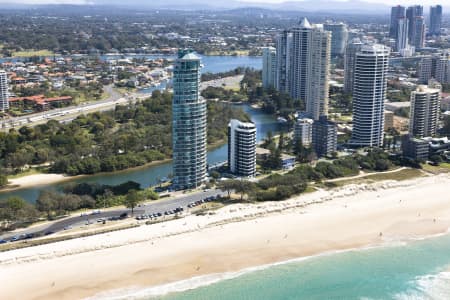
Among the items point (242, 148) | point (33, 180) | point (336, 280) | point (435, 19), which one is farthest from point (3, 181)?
point (435, 19)

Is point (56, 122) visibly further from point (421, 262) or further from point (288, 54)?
point (421, 262)

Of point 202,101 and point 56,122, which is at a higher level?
point 202,101

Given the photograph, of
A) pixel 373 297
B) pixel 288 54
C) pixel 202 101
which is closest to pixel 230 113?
pixel 288 54

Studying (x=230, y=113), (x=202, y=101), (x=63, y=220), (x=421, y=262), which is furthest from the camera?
(x=230, y=113)

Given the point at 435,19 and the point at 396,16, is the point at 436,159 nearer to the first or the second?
the point at 396,16

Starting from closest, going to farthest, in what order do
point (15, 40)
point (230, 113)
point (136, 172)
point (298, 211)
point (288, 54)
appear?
point (298, 211) → point (136, 172) → point (230, 113) → point (288, 54) → point (15, 40)

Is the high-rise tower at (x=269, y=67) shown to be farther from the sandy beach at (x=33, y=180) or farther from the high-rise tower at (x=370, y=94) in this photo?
the sandy beach at (x=33, y=180)

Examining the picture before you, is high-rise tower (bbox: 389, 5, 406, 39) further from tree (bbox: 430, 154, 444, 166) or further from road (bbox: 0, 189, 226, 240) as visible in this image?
road (bbox: 0, 189, 226, 240)
